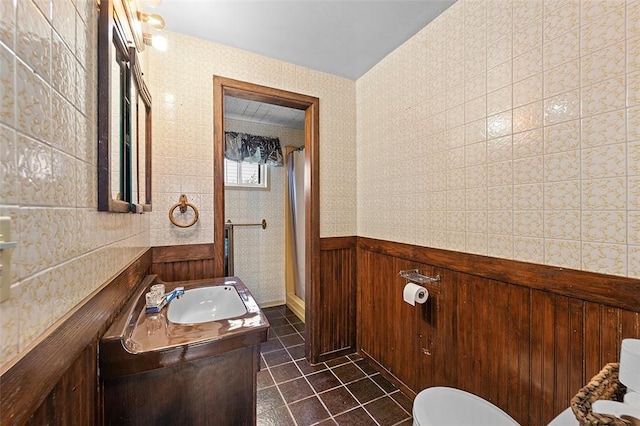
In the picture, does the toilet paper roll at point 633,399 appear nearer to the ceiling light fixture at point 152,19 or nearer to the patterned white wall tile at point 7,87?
the patterned white wall tile at point 7,87

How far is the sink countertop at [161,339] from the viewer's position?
804 millimetres

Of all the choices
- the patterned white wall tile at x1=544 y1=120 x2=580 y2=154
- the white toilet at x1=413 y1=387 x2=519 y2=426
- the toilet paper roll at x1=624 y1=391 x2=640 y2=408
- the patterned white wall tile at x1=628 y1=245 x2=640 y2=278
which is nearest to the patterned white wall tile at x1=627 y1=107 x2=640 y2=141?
the patterned white wall tile at x1=544 y1=120 x2=580 y2=154

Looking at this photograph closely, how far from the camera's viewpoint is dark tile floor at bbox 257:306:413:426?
62.7 inches

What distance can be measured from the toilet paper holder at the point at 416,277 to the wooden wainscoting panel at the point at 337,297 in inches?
26.2

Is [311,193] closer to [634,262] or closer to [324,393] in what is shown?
[324,393]

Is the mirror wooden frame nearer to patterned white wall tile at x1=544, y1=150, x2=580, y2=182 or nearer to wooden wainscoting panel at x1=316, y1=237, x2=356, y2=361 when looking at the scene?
wooden wainscoting panel at x1=316, y1=237, x2=356, y2=361

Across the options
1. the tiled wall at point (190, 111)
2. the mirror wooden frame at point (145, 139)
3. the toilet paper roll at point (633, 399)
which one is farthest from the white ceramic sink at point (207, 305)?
the toilet paper roll at point (633, 399)

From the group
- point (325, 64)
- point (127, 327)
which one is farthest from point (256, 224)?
point (127, 327)

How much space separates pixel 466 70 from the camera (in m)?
1.46

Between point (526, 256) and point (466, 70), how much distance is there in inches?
41.2

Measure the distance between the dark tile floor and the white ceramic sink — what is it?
0.72 meters

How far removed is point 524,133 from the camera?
1189mm

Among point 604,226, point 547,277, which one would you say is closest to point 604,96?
point 604,226

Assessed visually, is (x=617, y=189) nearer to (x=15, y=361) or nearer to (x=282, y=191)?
(x=15, y=361)
